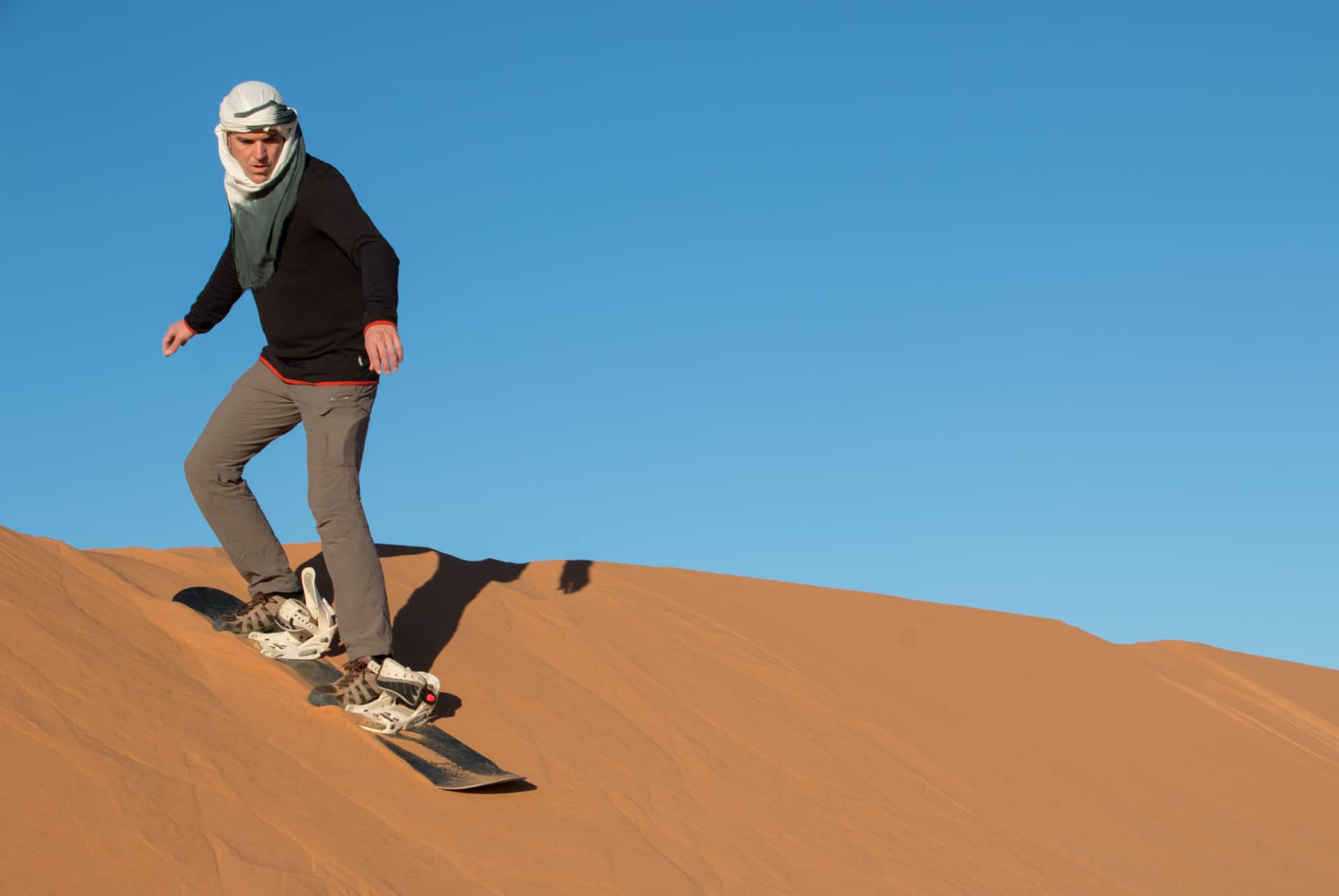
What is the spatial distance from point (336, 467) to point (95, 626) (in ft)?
3.42

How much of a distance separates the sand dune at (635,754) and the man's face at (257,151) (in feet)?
5.79

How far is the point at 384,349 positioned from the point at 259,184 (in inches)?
36.3

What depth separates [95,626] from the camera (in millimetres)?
4336

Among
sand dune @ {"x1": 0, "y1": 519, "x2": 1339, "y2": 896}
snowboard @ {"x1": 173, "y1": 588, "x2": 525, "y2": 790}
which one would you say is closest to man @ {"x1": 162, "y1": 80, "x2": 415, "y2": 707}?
snowboard @ {"x1": 173, "y1": 588, "x2": 525, "y2": 790}

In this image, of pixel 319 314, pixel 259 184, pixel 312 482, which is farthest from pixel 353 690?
pixel 259 184

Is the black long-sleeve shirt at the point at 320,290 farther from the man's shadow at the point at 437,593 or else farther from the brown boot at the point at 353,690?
the brown boot at the point at 353,690

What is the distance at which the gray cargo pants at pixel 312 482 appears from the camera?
443cm

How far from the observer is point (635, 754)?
4984 millimetres

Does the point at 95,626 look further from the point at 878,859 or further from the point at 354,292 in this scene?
the point at 878,859

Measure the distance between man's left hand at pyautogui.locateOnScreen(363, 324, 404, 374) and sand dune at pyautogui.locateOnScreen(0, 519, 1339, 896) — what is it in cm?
129

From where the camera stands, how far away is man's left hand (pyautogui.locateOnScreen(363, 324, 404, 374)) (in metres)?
4.02

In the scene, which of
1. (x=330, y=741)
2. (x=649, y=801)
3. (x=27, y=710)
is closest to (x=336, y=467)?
(x=330, y=741)

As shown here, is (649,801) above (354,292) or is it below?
below

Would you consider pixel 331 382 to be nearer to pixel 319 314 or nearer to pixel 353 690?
pixel 319 314
